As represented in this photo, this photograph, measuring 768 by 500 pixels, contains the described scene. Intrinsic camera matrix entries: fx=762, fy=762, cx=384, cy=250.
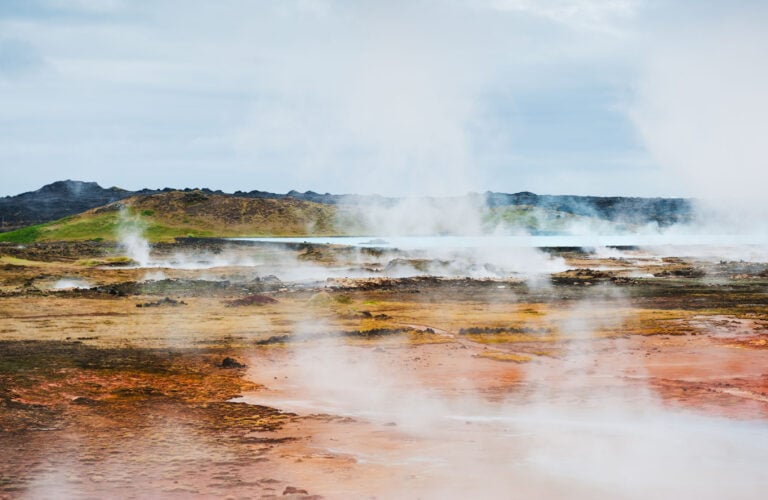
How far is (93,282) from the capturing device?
50844 mm

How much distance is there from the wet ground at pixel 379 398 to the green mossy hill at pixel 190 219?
95474mm

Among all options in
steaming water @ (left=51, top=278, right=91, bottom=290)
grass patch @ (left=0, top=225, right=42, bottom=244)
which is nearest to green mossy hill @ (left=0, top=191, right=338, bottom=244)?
grass patch @ (left=0, top=225, right=42, bottom=244)

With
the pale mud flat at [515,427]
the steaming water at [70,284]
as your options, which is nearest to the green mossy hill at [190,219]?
the steaming water at [70,284]

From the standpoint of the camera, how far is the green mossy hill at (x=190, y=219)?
129 metres

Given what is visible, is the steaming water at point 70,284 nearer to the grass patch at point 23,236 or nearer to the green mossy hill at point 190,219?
the green mossy hill at point 190,219

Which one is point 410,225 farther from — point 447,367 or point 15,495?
point 15,495

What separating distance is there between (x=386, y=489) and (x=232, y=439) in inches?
152

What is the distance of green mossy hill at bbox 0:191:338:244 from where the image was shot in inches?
5079

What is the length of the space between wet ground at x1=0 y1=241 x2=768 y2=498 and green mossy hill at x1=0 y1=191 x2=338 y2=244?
95.5 metres

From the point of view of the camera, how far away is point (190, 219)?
14325cm

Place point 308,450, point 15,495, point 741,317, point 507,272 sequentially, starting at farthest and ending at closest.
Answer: point 507,272 → point 741,317 → point 308,450 → point 15,495

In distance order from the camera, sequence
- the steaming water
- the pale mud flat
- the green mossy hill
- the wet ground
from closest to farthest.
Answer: the pale mud flat < the wet ground < the steaming water < the green mossy hill

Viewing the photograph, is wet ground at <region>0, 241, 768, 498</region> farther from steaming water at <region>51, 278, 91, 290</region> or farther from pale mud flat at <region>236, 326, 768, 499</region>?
steaming water at <region>51, 278, 91, 290</region>

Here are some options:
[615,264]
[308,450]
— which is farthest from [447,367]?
[615,264]
